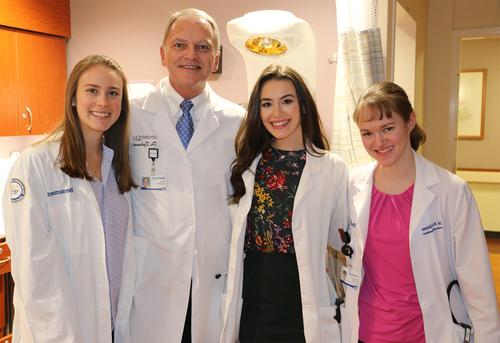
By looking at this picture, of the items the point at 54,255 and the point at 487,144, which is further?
the point at 487,144

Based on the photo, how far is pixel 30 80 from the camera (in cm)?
304

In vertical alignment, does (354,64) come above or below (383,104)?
above

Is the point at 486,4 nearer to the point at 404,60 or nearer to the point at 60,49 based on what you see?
the point at 404,60

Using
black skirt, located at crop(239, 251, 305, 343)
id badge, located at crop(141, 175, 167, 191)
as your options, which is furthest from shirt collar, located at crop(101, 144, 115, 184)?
black skirt, located at crop(239, 251, 305, 343)

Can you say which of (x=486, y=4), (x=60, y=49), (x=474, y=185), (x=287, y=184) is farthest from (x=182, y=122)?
(x=474, y=185)

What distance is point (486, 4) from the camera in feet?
13.3

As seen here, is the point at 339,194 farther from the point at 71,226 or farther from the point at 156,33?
the point at 156,33

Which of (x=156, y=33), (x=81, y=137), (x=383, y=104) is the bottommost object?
(x=81, y=137)

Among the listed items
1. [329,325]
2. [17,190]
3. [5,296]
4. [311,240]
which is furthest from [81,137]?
[5,296]

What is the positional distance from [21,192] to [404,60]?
8.17 feet

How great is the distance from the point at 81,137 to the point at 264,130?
65 centimetres

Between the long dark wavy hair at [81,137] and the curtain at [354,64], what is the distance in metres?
0.99

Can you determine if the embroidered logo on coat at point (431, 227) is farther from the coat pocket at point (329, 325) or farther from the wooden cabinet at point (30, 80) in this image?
the wooden cabinet at point (30, 80)

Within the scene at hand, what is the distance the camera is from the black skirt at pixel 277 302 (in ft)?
5.22
